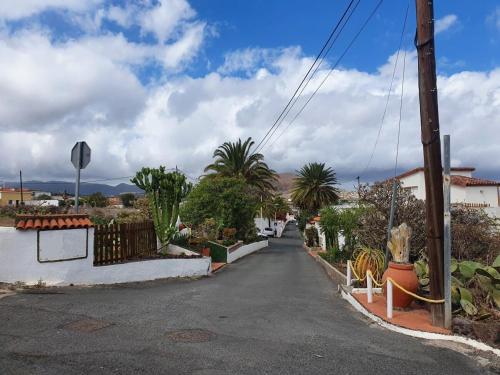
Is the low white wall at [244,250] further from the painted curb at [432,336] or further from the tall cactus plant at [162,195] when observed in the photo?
the painted curb at [432,336]

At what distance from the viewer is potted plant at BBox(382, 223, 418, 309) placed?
8.30 meters

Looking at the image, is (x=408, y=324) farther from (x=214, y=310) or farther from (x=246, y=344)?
(x=214, y=310)

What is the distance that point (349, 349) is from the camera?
5.94m

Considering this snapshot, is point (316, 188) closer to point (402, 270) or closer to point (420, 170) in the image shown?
point (420, 170)

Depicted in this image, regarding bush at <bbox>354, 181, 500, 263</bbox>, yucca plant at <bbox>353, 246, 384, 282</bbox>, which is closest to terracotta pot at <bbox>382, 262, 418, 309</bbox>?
bush at <bbox>354, 181, 500, 263</bbox>

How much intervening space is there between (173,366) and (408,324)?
172 inches

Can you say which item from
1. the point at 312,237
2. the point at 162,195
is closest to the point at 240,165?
the point at 312,237

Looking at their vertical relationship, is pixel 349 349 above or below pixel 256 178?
below

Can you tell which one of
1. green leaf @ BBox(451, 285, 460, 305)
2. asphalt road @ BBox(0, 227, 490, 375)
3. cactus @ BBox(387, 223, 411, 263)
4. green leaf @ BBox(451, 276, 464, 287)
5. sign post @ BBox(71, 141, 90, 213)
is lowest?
asphalt road @ BBox(0, 227, 490, 375)

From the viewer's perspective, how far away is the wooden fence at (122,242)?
443 inches

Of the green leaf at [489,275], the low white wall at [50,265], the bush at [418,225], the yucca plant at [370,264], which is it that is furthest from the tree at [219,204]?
the green leaf at [489,275]

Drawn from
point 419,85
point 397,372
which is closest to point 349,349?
point 397,372

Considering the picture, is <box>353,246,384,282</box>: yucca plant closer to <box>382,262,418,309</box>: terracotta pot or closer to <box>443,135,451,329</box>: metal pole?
<box>382,262,418,309</box>: terracotta pot

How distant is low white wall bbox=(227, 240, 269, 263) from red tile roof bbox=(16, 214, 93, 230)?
45.7ft
